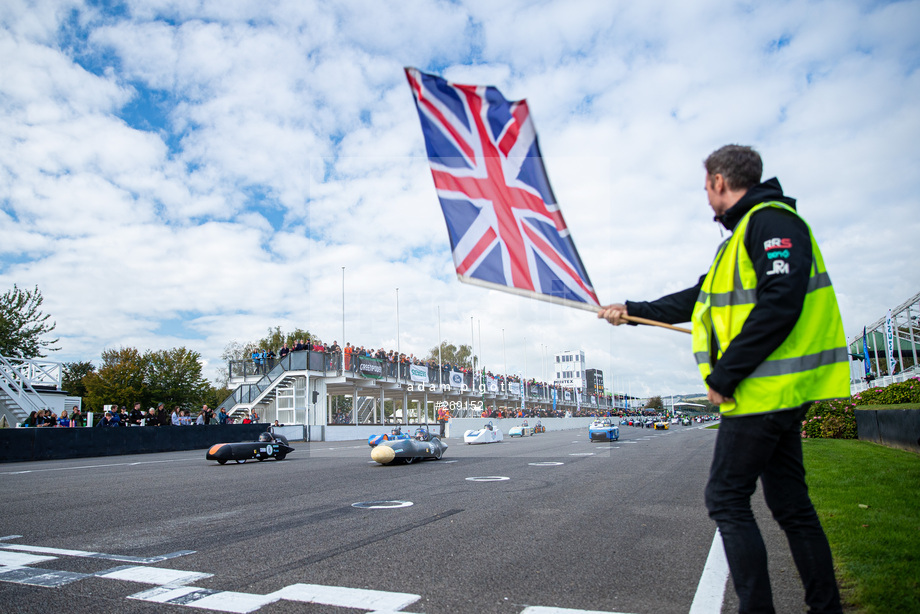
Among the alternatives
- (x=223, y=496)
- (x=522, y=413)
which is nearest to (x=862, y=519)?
(x=223, y=496)

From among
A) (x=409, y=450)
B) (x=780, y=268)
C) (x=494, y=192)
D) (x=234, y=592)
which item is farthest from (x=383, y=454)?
(x=780, y=268)

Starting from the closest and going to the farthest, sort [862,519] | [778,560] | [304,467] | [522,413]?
[778,560]
[862,519]
[304,467]
[522,413]

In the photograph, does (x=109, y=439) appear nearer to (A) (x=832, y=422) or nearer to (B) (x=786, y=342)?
(B) (x=786, y=342)

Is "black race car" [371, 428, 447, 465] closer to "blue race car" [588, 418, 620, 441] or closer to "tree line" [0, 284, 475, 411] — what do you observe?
"blue race car" [588, 418, 620, 441]

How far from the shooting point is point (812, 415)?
72.4 feet

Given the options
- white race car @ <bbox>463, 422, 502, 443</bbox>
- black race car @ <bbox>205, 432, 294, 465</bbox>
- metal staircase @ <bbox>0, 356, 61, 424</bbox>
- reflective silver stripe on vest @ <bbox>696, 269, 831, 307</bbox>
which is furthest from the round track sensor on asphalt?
metal staircase @ <bbox>0, 356, 61, 424</bbox>

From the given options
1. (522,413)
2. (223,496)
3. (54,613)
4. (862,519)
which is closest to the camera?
(54,613)

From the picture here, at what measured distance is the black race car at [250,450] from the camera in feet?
50.5

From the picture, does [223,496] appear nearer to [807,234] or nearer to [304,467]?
[304,467]

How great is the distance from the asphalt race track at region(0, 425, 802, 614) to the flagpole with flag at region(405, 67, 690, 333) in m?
2.01

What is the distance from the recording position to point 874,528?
5117 mm

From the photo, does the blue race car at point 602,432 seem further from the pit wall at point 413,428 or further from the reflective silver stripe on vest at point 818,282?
the reflective silver stripe on vest at point 818,282

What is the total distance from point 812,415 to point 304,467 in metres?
18.3

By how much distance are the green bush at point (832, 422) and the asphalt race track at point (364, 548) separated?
43.4 ft
